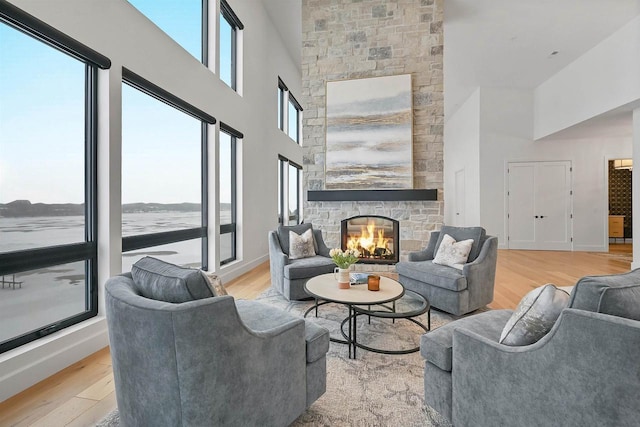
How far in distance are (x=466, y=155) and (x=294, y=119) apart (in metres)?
4.97

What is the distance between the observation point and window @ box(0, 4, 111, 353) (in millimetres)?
2002

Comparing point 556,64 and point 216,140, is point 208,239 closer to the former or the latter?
point 216,140

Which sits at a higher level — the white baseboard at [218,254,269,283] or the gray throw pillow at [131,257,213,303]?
the gray throw pillow at [131,257,213,303]

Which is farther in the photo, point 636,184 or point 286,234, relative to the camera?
point 636,184

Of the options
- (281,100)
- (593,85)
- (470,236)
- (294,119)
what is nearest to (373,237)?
(470,236)

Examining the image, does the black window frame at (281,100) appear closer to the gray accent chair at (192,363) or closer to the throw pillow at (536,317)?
the gray accent chair at (192,363)

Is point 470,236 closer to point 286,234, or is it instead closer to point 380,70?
point 286,234

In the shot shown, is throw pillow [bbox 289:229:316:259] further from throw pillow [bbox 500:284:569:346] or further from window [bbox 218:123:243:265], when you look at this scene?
throw pillow [bbox 500:284:569:346]

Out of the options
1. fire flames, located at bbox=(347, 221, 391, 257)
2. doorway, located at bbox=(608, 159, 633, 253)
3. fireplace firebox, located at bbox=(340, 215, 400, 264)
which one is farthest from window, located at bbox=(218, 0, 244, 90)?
doorway, located at bbox=(608, 159, 633, 253)

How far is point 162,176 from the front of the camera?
3572mm

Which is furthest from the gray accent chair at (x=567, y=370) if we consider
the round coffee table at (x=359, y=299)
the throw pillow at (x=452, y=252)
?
the throw pillow at (x=452, y=252)

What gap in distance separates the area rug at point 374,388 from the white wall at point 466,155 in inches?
258

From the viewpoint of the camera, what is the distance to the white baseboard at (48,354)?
187 cm

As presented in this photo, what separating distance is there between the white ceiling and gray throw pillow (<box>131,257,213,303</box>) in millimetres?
5832
